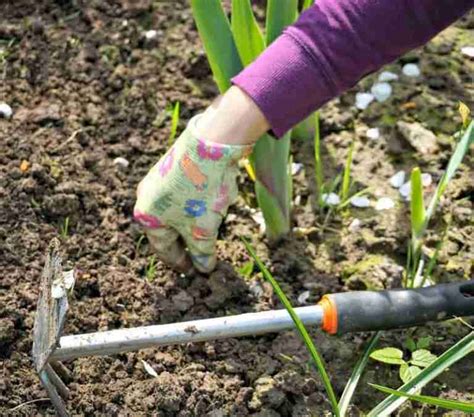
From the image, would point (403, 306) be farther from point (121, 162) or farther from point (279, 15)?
point (121, 162)

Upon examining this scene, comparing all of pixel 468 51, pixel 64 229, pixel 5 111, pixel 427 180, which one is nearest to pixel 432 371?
pixel 427 180

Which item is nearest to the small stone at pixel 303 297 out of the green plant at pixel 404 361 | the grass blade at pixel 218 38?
the green plant at pixel 404 361

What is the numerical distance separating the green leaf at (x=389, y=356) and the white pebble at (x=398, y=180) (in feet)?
1.56

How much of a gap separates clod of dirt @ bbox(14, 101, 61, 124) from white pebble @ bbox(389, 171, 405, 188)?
30.0 inches

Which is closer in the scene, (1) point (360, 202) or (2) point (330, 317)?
(2) point (330, 317)

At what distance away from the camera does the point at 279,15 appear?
1.54 metres

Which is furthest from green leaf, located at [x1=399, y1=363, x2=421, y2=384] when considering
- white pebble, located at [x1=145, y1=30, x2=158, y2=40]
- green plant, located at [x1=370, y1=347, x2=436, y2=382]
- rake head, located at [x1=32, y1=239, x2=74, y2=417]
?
white pebble, located at [x1=145, y1=30, x2=158, y2=40]

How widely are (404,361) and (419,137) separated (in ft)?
1.96

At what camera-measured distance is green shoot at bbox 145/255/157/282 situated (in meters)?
1.67

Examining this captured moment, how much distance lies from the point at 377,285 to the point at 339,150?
0.38 m

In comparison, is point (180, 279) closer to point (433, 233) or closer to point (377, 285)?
point (377, 285)

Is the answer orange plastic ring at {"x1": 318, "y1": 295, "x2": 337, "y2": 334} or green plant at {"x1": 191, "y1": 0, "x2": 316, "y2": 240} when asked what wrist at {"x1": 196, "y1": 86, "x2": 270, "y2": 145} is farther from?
orange plastic ring at {"x1": 318, "y1": 295, "x2": 337, "y2": 334}

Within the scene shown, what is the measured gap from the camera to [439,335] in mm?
1616

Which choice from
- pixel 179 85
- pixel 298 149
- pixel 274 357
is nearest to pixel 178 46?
pixel 179 85
